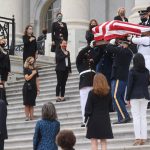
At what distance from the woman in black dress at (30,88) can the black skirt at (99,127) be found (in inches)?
181

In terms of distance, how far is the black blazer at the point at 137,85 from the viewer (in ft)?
40.4

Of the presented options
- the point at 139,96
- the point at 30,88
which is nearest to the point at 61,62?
the point at 30,88

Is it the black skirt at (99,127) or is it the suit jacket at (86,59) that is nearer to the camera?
the black skirt at (99,127)

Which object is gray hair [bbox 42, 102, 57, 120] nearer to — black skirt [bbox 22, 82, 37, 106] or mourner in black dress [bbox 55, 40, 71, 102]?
black skirt [bbox 22, 82, 37, 106]

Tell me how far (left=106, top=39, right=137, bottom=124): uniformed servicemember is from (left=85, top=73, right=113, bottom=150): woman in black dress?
1.86 meters

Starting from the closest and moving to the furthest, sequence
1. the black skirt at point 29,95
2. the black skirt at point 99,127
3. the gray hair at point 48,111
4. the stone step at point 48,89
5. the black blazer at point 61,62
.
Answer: the gray hair at point 48,111, the black skirt at point 99,127, the black skirt at point 29,95, the black blazer at point 61,62, the stone step at point 48,89

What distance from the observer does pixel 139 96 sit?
12266 millimetres

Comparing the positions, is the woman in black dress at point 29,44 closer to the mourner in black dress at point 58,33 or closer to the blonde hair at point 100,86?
the mourner in black dress at point 58,33

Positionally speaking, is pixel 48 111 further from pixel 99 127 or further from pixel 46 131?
pixel 99 127

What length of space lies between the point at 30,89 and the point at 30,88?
0.03 m

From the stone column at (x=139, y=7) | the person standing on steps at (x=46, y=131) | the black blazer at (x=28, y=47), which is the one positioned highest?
the stone column at (x=139, y=7)

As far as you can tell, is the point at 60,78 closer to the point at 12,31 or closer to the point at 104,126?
the point at 104,126

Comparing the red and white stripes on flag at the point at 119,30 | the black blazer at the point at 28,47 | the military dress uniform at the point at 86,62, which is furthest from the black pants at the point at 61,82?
the black blazer at the point at 28,47

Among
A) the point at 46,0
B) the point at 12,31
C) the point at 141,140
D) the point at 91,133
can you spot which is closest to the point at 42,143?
the point at 91,133
